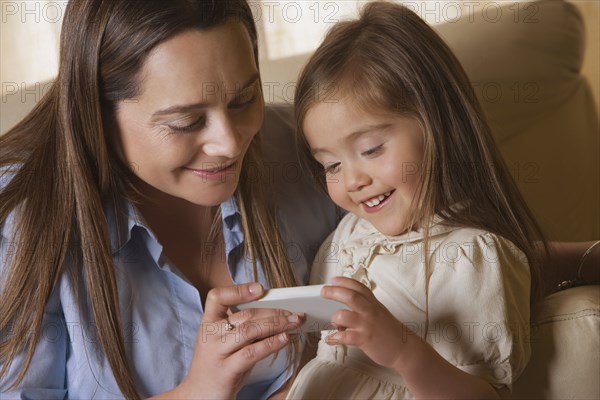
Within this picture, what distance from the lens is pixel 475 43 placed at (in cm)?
175

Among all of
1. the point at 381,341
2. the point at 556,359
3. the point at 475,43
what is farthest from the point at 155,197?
the point at 475,43

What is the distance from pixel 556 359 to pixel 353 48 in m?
0.55

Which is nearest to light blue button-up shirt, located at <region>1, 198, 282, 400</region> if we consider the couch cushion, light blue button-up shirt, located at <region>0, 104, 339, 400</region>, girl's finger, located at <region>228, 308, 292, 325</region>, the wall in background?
light blue button-up shirt, located at <region>0, 104, 339, 400</region>

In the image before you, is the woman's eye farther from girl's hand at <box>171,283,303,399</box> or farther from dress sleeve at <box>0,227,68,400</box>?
dress sleeve at <box>0,227,68,400</box>

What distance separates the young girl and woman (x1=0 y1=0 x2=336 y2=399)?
0.38ft

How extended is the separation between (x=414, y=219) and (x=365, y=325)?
0.79 ft

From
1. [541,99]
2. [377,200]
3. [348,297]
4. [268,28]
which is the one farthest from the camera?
[268,28]

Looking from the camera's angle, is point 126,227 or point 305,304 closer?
point 305,304

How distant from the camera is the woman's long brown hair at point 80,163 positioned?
1.09m

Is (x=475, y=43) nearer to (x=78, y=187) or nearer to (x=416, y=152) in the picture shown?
(x=416, y=152)

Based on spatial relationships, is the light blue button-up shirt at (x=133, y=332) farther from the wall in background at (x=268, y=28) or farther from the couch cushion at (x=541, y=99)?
the wall in background at (x=268, y=28)

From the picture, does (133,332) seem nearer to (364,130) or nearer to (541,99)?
(364,130)

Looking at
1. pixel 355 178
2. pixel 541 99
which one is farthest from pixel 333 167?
pixel 541 99

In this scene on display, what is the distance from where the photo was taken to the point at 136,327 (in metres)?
1.21
